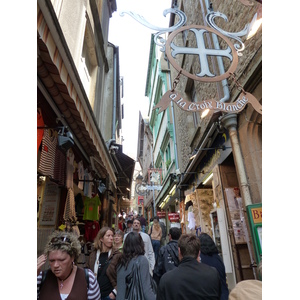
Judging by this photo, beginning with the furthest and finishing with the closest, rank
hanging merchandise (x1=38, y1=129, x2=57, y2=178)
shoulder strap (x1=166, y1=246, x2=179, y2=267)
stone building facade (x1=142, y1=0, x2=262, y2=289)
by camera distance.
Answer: stone building facade (x1=142, y1=0, x2=262, y2=289) < shoulder strap (x1=166, y1=246, x2=179, y2=267) < hanging merchandise (x1=38, y1=129, x2=57, y2=178)

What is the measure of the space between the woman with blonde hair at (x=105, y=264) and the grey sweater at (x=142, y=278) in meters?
0.22

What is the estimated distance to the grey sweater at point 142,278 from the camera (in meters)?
2.39

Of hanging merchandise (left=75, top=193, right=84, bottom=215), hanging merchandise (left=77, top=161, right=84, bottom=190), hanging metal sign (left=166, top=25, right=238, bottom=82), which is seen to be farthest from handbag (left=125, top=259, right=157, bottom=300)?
hanging merchandise (left=75, top=193, right=84, bottom=215)

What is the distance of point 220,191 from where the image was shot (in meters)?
5.26

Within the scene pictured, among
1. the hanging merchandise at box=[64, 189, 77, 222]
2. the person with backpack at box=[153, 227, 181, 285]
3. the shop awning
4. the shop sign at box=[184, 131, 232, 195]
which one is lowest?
the person with backpack at box=[153, 227, 181, 285]

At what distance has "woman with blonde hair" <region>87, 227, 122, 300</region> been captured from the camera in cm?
273

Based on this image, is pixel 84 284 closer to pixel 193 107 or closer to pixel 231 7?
pixel 193 107

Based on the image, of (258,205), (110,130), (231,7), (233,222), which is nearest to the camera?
(258,205)

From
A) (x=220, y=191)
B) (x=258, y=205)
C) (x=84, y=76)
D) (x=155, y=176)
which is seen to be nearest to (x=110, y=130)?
(x=84, y=76)

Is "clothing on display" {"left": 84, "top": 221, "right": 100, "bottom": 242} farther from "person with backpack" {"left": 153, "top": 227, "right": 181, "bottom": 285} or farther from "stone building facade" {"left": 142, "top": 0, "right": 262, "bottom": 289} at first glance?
"person with backpack" {"left": 153, "top": 227, "right": 181, "bottom": 285}

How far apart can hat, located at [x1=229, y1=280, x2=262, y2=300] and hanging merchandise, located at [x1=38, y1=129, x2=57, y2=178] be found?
289 centimetres

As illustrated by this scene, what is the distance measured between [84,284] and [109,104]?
9.74 m

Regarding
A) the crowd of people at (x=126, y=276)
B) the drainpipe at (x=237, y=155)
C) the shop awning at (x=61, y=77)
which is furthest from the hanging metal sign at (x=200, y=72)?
the crowd of people at (x=126, y=276)

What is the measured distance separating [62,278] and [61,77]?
224 cm
